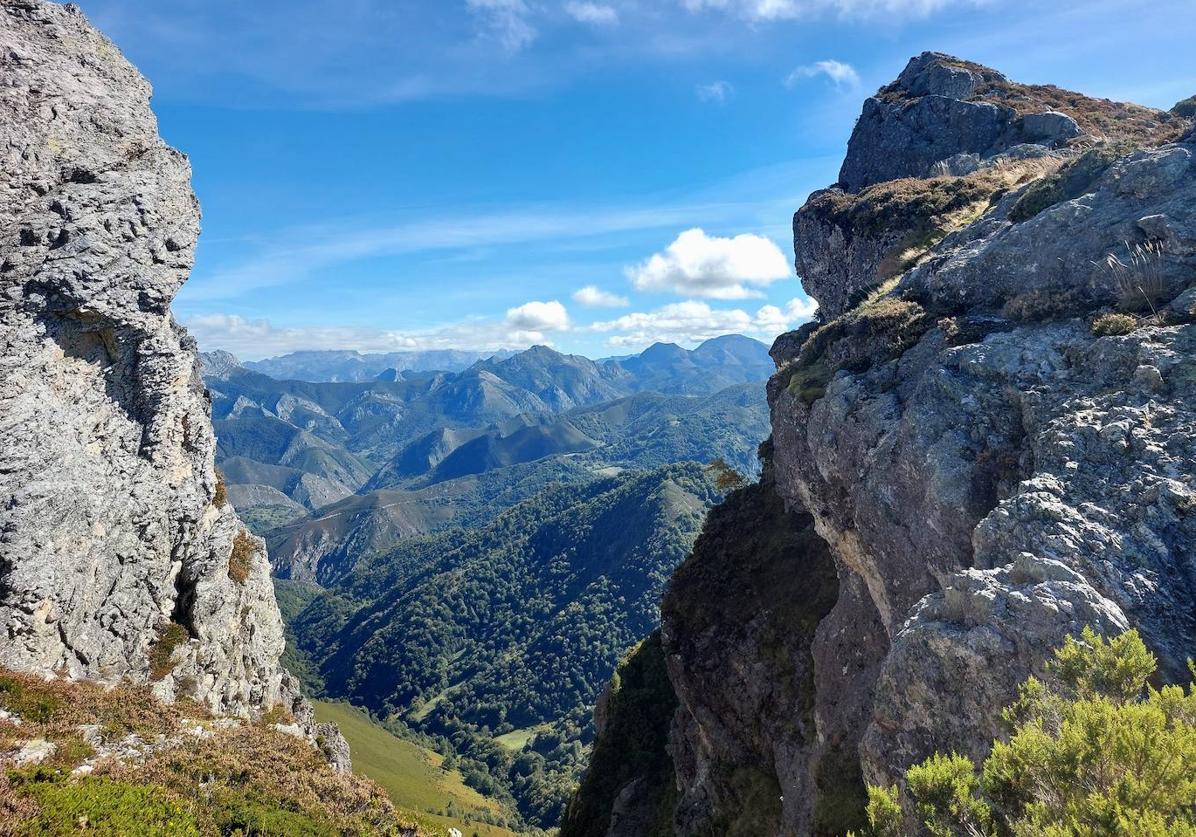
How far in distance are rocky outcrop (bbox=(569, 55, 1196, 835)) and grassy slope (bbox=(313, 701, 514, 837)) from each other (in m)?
93.8

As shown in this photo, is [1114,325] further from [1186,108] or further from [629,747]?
[629,747]

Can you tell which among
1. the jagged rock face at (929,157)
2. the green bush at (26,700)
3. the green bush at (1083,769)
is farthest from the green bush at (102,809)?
the jagged rock face at (929,157)

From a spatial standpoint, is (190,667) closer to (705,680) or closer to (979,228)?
(705,680)

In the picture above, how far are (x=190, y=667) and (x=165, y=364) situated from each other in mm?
13501

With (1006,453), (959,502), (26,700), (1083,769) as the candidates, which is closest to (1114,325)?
(1006,453)

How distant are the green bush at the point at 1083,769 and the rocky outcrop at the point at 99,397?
26076 millimetres

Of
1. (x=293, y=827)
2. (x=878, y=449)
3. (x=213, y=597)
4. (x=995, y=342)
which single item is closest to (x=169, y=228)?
(x=213, y=597)

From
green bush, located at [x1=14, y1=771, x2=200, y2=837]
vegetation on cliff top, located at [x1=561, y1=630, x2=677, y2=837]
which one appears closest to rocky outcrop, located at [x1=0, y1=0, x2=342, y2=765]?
green bush, located at [x1=14, y1=771, x2=200, y2=837]

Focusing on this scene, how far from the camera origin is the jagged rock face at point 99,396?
20.7m

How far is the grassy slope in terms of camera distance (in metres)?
113

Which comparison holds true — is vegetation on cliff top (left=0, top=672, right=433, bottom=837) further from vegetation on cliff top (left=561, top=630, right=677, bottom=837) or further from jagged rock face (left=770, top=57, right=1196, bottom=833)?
vegetation on cliff top (left=561, top=630, right=677, bottom=837)

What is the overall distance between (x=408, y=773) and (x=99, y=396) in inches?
5937

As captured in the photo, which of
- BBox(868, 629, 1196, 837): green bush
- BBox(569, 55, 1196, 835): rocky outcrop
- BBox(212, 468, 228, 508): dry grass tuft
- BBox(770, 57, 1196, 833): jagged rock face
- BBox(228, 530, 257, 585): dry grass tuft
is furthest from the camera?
BBox(228, 530, 257, 585): dry grass tuft

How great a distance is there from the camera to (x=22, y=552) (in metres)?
19.6
